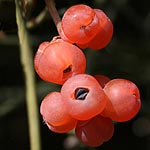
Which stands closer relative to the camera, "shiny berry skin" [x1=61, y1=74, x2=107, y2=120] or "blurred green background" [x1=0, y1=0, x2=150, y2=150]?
"shiny berry skin" [x1=61, y1=74, x2=107, y2=120]

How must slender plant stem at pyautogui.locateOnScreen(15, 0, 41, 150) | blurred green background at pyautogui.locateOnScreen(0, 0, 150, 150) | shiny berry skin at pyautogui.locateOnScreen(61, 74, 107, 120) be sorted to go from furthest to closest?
blurred green background at pyautogui.locateOnScreen(0, 0, 150, 150)
slender plant stem at pyautogui.locateOnScreen(15, 0, 41, 150)
shiny berry skin at pyautogui.locateOnScreen(61, 74, 107, 120)

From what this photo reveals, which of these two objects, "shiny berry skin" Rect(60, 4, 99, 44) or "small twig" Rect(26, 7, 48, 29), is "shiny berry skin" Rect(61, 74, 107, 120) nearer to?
"shiny berry skin" Rect(60, 4, 99, 44)

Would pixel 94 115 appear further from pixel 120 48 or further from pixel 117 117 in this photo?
pixel 120 48

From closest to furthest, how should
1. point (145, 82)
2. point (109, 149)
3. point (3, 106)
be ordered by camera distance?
1. point (3, 106)
2. point (145, 82)
3. point (109, 149)

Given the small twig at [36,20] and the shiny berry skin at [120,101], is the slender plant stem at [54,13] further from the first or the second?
the small twig at [36,20]

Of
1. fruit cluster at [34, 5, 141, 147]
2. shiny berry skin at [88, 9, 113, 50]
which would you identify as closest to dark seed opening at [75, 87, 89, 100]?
fruit cluster at [34, 5, 141, 147]

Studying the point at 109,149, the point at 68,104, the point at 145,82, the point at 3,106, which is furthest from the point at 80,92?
the point at 109,149

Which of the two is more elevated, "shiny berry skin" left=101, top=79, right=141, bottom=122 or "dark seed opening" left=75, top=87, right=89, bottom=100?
"dark seed opening" left=75, top=87, right=89, bottom=100

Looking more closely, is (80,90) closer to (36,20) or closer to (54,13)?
(54,13)
